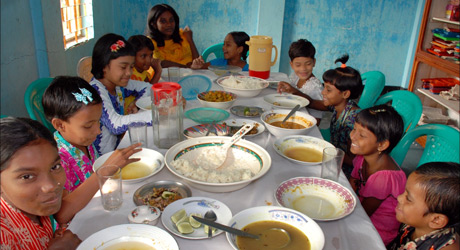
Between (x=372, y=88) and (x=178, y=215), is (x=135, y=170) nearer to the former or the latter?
(x=178, y=215)

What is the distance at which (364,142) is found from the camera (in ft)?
6.16

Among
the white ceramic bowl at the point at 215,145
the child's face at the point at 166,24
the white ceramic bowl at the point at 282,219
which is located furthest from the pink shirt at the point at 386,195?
the child's face at the point at 166,24

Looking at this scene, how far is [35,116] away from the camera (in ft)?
6.89

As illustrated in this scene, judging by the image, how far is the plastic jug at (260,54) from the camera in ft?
9.38

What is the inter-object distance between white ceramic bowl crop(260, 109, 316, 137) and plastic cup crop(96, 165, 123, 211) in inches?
35.9

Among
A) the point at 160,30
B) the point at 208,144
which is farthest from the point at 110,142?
the point at 160,30

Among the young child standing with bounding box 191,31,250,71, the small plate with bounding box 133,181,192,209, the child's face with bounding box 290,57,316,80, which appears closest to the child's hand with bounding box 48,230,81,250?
the small plate with bounding box 133,181,192,209

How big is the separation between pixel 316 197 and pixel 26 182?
1.04 meters

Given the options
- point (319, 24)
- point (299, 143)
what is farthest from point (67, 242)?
point (319, 24)

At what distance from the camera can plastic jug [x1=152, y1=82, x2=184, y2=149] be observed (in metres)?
1.74

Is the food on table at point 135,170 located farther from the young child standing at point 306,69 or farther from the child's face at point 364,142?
the young child standing at point 306,69

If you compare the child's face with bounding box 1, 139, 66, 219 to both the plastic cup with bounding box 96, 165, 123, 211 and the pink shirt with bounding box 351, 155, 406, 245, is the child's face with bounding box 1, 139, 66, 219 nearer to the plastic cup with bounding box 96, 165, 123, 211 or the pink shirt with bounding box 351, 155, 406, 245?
the plastic cup with bounding box 96, 165, 123, 211

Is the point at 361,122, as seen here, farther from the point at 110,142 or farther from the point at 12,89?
the point at 12,89

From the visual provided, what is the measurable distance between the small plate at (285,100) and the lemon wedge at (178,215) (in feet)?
4.83
